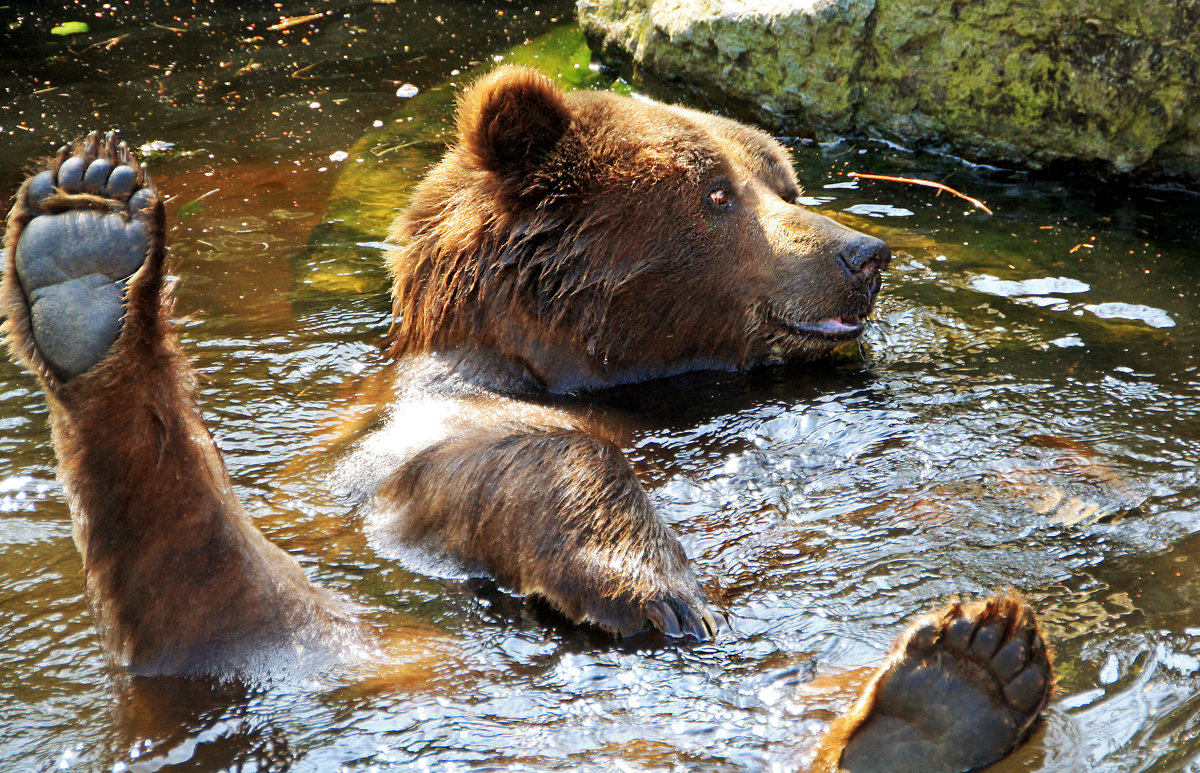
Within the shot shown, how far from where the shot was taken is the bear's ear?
4168mm

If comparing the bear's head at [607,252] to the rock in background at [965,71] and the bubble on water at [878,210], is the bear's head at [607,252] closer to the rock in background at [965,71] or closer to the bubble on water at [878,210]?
the bubble on water at [878,210]

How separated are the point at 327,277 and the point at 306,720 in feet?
11.7

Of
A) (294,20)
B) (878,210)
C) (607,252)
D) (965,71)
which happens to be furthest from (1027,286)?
(294,20)

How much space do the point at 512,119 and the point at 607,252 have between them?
0.63m

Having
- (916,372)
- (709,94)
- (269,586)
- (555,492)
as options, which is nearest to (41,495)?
(269,586)

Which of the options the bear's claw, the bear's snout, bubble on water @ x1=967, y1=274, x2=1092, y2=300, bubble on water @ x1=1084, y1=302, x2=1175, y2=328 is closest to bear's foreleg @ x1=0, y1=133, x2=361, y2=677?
the bear's claw

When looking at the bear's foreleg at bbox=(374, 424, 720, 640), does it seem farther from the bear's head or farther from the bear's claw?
the bear's head

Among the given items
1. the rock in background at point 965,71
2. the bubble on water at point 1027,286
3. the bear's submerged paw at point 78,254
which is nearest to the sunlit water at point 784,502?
the bubble on water at point 1027,286

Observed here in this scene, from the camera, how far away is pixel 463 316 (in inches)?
169

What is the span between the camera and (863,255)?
14.9 feet

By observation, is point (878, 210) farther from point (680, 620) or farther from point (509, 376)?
point (680, 620)

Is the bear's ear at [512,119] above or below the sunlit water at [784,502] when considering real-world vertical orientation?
above

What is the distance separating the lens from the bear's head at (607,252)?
4273 millimetres

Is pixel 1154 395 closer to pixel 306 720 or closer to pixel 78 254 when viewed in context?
pixel 306 720
